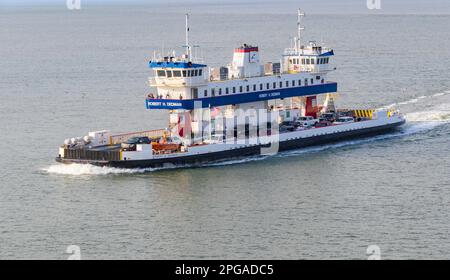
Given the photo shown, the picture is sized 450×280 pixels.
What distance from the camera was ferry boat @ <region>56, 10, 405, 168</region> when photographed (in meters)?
69.1

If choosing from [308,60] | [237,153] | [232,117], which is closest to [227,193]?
[237,153]

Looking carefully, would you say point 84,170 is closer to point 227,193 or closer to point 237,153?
point 227,193

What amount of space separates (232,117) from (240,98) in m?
1.94

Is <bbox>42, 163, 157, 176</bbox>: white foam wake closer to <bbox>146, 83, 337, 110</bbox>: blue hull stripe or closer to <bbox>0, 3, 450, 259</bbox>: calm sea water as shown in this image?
<bbox>0, 3, 450, 259</bbox>: calm sea water

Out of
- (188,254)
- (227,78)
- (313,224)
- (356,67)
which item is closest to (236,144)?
(227,78)

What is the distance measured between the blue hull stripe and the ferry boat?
73mm

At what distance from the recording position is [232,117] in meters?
76.2

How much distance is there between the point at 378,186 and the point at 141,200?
14.5 meters

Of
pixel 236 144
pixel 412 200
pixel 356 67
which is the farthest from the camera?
pixel 356 67

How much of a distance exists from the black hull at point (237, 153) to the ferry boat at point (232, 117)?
2.7 inches

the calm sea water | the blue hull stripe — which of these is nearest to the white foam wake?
the calm sea water

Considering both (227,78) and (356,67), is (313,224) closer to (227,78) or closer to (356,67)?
(227,78)

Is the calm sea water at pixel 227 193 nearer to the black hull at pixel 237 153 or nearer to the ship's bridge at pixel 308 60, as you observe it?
the black hull at pixel 237 153

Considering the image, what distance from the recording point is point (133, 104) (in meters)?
95.5
